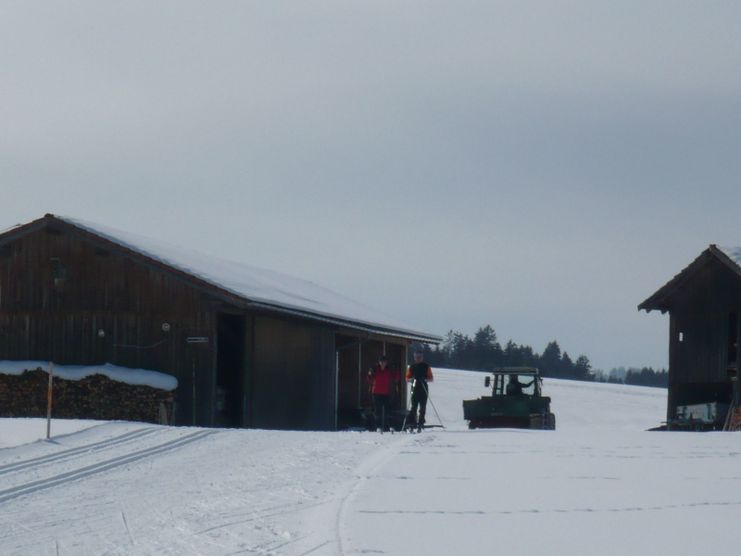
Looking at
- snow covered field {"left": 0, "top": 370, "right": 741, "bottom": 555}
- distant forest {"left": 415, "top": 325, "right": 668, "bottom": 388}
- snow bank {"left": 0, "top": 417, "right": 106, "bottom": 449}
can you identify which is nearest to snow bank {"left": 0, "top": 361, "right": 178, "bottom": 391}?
snow bank {"left": 0, "top": 417, "right": 106, "bottom": 449}

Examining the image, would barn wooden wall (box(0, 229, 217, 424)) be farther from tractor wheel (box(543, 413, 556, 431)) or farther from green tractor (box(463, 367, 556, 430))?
tractor wheel (box(543, 413, 556, 431))

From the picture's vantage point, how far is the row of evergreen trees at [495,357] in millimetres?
93125

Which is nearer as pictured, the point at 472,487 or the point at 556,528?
the point at 556,528

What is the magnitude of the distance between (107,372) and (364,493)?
13623 millimetres

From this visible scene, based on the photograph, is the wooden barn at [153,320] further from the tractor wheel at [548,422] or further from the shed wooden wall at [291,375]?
the tractor wheel at [548,422]

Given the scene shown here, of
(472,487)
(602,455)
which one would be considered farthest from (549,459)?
(472,487)

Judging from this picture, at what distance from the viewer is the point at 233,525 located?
8484mm

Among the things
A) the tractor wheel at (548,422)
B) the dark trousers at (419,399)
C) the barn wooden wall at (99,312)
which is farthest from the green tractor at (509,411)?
the barn wooden wall at (99,312)

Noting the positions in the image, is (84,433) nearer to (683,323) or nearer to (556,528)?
(556,528)

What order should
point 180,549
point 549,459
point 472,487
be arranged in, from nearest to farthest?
1. point 180,549
2. point 472,487
3. point 549,459

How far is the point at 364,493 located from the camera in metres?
9.64

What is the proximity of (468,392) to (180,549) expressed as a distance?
4180cm

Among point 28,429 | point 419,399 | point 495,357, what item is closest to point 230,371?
point 419,399

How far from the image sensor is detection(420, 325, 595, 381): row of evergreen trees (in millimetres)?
93125
